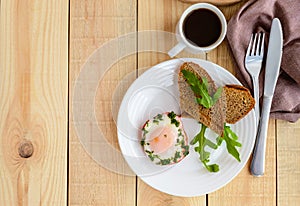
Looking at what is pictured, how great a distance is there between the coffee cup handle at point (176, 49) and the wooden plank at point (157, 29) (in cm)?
1

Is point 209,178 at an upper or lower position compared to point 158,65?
lower

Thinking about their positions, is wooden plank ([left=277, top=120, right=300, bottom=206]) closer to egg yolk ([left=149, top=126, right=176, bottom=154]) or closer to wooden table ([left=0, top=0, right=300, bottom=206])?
wooden table ([left=0, top=0, right=300, bottom=206])

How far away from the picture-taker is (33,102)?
114 cm

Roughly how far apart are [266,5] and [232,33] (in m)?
0.08

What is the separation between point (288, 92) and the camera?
111cm

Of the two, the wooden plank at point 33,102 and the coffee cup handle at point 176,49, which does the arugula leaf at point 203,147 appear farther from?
the wooden plank at point 33,102

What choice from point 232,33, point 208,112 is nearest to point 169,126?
point 208,112

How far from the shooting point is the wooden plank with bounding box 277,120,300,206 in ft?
3.71

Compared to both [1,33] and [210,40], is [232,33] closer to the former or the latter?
[210,40]

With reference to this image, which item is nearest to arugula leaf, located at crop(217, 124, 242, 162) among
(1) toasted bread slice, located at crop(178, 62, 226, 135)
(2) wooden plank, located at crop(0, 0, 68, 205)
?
(1) toasted bread slice, located at crop(178, 62, 226, 135)

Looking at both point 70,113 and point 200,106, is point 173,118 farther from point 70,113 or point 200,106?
point 70,113

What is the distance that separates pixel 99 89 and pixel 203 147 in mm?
218

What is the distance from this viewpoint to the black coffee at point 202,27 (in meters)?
1.09

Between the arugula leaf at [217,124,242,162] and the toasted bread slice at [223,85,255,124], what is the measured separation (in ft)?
0.08
